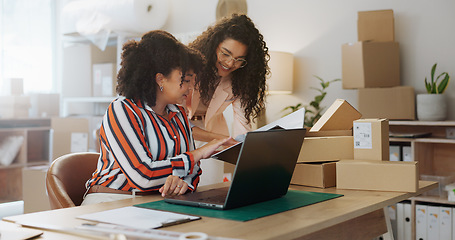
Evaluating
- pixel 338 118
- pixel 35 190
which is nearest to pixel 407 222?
pixel 338 118

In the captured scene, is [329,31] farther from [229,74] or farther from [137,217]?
[137,217]

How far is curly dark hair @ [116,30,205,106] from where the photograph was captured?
1568mm

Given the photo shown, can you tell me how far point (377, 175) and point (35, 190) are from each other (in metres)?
2.47

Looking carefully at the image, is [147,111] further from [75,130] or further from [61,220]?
[75,130]

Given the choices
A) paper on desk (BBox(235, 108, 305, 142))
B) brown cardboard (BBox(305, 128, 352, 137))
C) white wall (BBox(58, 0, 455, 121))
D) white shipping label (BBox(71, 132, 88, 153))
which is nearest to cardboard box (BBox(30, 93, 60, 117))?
white shipping label (BBox(71, 132, 88, 153))

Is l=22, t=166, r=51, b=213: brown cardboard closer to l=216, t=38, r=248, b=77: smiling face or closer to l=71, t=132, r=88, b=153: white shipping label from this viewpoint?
l=71, t=132, r=88, b=153: white shipping label

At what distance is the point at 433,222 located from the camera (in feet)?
9.45

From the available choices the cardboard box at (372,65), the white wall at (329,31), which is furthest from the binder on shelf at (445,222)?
the cardboard box at (372,65)

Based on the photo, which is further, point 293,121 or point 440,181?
point 440,181

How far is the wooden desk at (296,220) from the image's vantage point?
101 centimetres

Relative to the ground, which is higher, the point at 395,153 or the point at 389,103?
the point at 389,103

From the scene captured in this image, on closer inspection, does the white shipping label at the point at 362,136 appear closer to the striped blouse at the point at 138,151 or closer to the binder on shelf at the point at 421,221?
the striped blouse at the point at 138,151

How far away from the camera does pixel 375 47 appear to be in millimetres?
3078

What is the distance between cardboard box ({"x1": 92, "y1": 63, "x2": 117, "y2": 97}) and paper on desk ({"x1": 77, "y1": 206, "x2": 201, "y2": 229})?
3057mm
